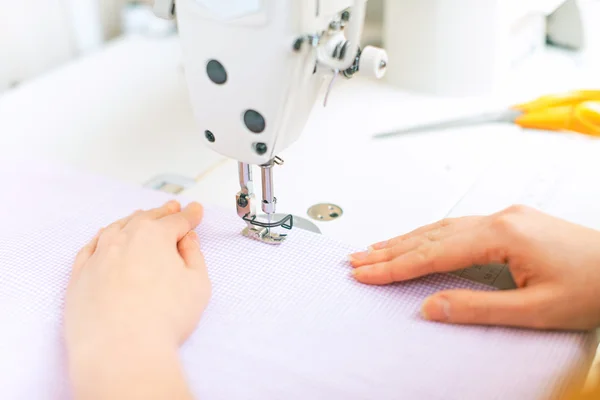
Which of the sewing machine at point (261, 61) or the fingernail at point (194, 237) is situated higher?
the sewing machine at point (261, 61)

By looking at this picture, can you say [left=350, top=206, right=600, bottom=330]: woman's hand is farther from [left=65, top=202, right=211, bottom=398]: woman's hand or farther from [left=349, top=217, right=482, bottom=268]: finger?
[left=65, top=202, right=211, bottom=398]: woman's hand

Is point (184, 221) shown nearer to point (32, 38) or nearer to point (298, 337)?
point (298, 337)

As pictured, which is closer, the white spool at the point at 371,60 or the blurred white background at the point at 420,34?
the white spool at the point at 371,60

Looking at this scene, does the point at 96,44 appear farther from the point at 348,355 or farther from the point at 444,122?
the point at 348,355

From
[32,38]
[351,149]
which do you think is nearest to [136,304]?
[351,149]

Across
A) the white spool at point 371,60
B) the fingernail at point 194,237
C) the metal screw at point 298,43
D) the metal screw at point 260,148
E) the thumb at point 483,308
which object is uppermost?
the metal screw at point 298,43

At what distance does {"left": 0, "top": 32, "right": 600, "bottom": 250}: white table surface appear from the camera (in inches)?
42.5

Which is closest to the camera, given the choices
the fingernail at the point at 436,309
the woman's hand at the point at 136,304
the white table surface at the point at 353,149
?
the woman's hand at the point at 136,304

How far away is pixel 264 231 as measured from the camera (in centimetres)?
93

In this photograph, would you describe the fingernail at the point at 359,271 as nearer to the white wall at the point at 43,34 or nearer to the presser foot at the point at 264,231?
the presser foot at the point at 264,231

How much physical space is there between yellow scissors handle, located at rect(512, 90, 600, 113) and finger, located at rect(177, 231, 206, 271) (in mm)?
674

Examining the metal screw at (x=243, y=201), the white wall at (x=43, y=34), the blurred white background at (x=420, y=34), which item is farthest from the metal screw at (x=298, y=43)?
the white wall at (x=43, y=34)

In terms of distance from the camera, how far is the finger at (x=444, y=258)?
83 centimetres

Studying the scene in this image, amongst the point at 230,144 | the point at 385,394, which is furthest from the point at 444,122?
the point at 385,394
